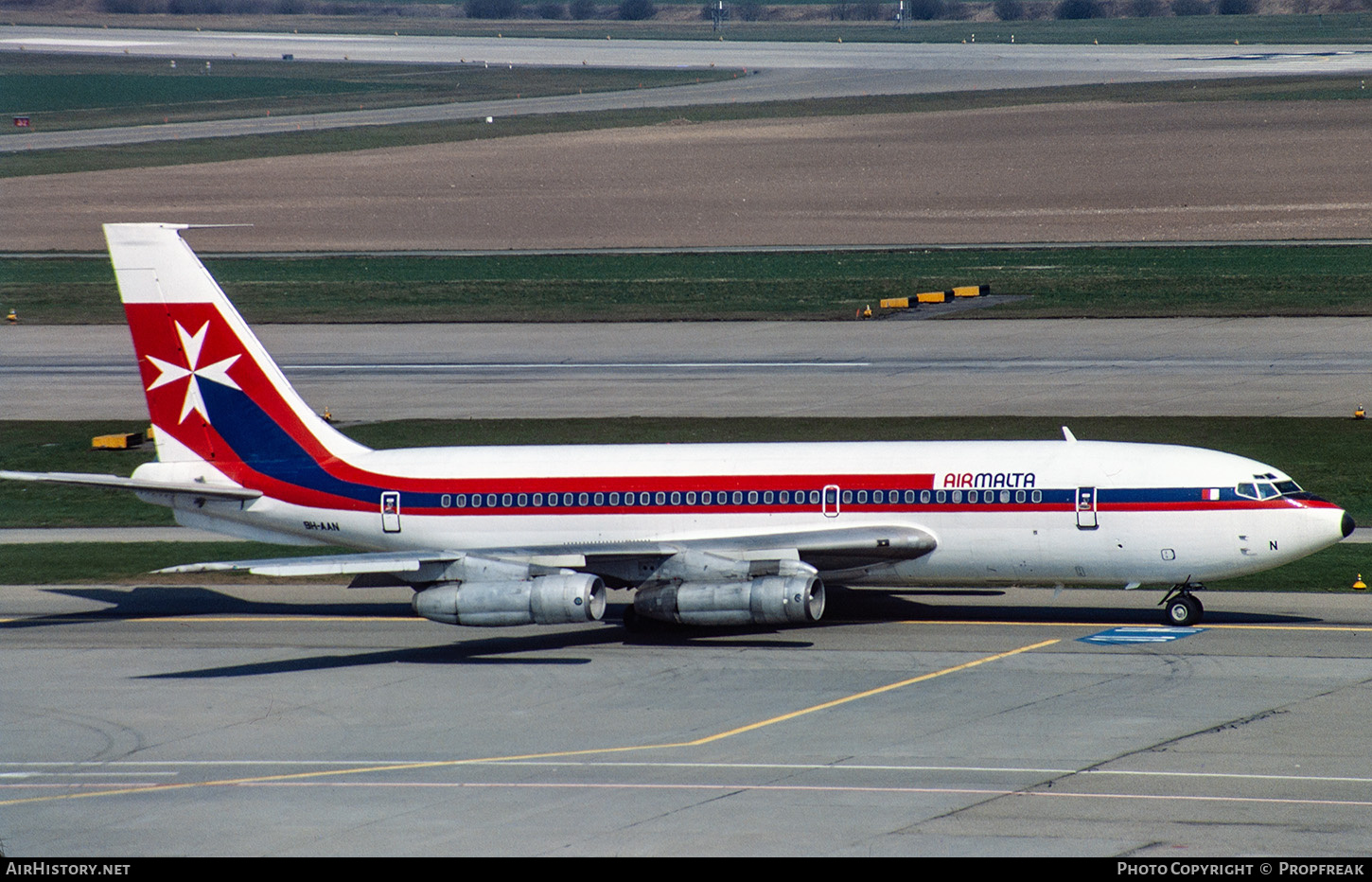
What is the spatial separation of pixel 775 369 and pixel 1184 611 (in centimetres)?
3830

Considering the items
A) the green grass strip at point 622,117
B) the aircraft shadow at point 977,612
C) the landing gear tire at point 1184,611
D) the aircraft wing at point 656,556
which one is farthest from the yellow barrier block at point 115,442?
the green grass strip at point 622,117

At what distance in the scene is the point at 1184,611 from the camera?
4012 centimetres

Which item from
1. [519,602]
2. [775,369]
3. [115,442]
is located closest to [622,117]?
[775,369]

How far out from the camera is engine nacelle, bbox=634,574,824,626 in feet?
128

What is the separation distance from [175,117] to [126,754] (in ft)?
573

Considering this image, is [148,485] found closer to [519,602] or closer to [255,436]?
[255,436]

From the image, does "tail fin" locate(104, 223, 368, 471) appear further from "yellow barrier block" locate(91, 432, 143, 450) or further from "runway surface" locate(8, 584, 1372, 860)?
"yellow barrier block" locate(91, 432, 143, 450)

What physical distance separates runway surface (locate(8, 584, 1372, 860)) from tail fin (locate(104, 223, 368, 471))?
14.2ft

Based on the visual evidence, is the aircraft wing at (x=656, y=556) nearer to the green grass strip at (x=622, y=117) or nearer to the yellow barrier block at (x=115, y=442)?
the yellow barrier block at (x=115, y=442)

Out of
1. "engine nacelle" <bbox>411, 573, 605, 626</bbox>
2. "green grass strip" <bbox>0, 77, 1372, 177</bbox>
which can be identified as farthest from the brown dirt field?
"engine nacelle" <bbox>411, 573, 605, 626</bbox>

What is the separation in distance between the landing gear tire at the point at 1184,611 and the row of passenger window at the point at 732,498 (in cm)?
392

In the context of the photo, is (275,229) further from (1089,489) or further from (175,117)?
(1089,489)

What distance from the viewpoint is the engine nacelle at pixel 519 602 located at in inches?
1515

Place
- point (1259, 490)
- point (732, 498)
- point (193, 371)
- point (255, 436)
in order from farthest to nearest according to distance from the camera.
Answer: point (193, 371) < point (255, 436) < point (732, 498) < point (1259, 490)
